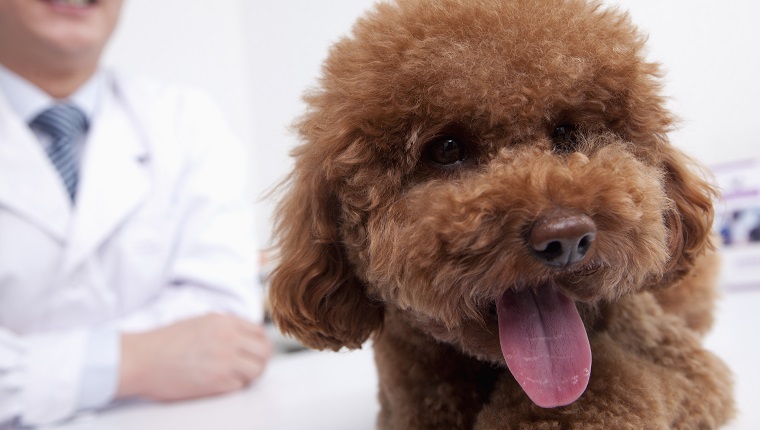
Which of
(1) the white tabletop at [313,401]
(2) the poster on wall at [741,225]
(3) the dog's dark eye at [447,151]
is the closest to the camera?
(3) the dog's dark eye at [447,151]

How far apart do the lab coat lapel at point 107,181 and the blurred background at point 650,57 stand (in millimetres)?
348

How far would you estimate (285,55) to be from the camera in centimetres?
186

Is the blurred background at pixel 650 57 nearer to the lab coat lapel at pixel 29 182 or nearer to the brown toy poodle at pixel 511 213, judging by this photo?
the brown toy poodle at pixel 511 213

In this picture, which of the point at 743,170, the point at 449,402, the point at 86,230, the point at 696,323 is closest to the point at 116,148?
the point at 86,230

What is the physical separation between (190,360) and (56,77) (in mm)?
714

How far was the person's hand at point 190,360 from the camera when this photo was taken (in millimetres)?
1137

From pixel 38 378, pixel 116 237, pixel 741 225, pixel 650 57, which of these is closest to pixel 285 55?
pixel 116 237

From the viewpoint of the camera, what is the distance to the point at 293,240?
66 centimetres

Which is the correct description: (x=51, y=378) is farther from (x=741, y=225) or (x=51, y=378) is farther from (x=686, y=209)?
(x=741, y=225)

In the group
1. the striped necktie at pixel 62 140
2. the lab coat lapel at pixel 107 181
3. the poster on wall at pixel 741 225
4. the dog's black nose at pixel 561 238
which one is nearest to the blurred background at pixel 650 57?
the poster on wall at pixel 741 225

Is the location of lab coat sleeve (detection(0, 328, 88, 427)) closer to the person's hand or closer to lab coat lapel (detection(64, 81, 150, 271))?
the person's hand

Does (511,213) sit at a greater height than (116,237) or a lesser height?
greater

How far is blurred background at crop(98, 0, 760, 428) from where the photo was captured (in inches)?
38.8

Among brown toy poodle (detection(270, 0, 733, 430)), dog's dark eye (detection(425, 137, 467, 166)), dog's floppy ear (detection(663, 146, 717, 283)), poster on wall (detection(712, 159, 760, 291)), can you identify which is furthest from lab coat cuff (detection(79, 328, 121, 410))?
poster on wall (detection(712, 159, 760, 291))
